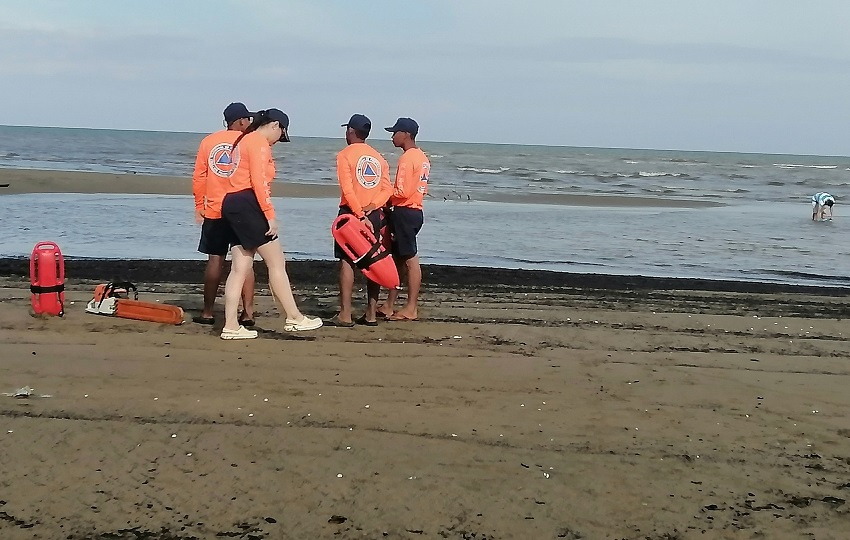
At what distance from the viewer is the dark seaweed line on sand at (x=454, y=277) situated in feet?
33.1

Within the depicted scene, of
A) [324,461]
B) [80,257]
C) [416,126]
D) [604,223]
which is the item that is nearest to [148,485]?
[324,461]

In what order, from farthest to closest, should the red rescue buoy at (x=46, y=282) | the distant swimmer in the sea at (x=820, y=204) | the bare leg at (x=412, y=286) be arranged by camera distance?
the distant swimmer in the sea at (x=820, y=204) → the bare leg at (x=412, y=286) → the red rescue buoy at (x=46, y=282)

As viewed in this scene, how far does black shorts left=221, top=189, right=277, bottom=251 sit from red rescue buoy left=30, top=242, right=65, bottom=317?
1.77 metres

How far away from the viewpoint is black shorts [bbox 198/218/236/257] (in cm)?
684

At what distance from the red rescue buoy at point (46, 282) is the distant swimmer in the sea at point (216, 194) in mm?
1118

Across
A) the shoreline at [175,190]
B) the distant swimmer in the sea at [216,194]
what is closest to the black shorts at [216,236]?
the distant swimmer in the sea at [216,194]

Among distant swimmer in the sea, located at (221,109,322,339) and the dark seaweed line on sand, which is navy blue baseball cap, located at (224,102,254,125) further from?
the dark seaweed line on sand

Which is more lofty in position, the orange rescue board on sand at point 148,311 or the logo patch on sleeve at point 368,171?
the logo patch on sleeve at point 368,171

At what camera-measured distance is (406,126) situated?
7406mm

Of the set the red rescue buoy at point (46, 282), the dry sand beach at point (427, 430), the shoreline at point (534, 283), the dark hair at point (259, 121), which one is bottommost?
the dry sand beach at point (427, 430)

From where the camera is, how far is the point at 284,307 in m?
6.75

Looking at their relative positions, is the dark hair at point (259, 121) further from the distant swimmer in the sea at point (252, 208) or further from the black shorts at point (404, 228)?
the black shorts at point (404, 228)

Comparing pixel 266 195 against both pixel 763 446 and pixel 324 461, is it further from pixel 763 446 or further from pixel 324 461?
pixel 763 446

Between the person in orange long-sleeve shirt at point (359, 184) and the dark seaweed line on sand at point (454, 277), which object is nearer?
the person in orange long-sleeve shirt at point (359, 184)
